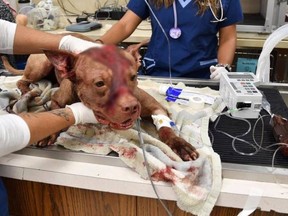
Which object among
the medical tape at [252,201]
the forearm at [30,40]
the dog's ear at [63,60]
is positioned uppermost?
the dog's ear at [63,60]

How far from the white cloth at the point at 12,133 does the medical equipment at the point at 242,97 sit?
2.01 feet

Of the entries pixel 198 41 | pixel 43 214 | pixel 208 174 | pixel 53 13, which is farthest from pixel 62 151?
pixel 53 13

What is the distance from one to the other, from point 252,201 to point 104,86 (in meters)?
0.48

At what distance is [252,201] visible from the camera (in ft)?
2.44

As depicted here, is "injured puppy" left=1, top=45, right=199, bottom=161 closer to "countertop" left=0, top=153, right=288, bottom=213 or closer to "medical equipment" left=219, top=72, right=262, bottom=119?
"countertop" left=0, top=153, right=288, bottom=213

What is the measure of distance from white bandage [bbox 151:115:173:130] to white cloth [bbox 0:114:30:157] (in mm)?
364

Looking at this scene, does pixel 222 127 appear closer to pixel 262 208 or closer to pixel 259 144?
pixel 259 144

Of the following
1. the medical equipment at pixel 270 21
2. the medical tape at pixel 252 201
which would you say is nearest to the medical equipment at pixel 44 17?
the medical equipment at pixel 270 21

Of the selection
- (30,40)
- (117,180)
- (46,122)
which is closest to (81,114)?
(46,122)

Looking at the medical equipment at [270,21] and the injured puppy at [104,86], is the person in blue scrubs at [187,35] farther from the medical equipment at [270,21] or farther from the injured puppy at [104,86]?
the injured puppy at [104,86]

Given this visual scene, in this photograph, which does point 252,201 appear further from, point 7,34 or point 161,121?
point 7,34

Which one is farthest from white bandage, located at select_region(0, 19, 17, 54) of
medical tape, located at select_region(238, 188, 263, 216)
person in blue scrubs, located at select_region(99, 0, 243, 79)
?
medical tape, located at select_region(238, 188, 263, 216)

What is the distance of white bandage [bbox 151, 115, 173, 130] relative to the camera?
0.93 meters

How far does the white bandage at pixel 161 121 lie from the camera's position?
93cm
